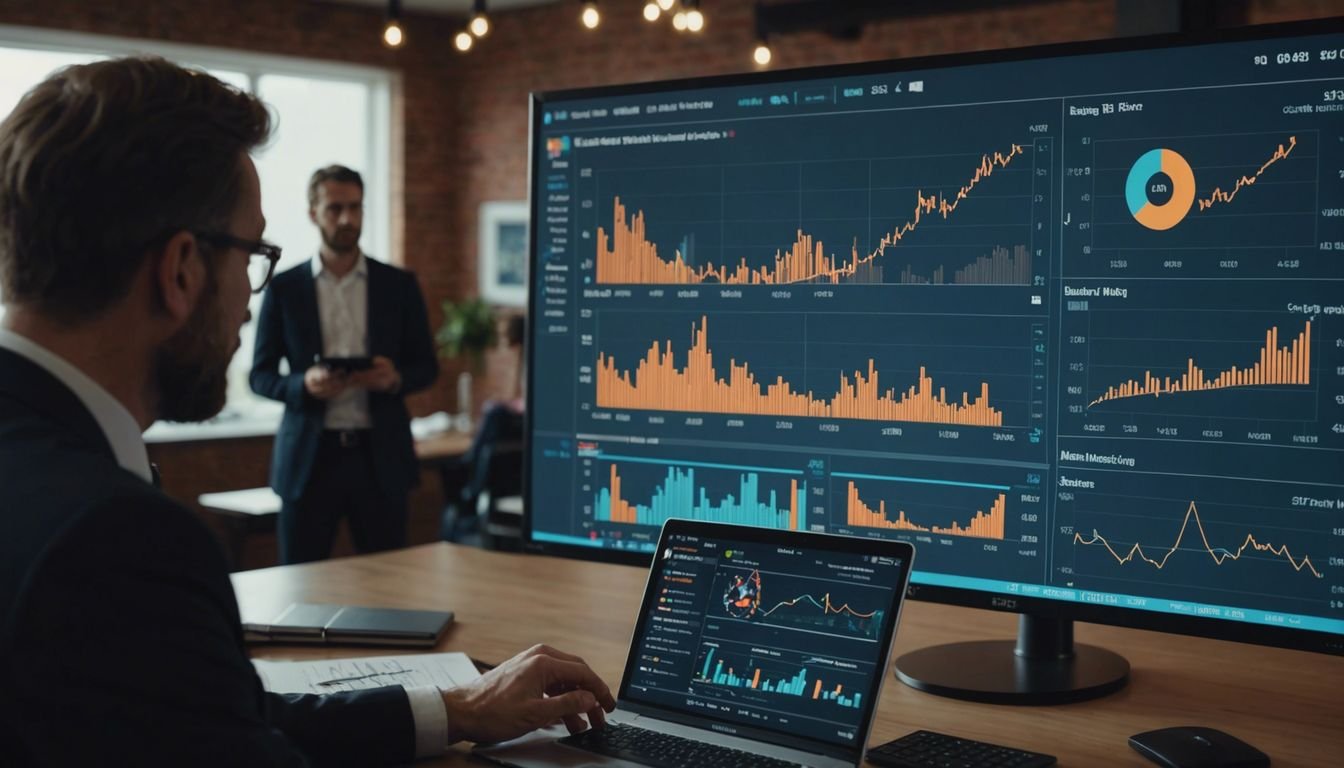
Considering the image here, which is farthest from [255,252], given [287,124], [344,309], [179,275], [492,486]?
[287,124]

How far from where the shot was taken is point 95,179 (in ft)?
3.45

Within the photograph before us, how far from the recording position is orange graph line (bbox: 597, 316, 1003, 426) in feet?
5.12

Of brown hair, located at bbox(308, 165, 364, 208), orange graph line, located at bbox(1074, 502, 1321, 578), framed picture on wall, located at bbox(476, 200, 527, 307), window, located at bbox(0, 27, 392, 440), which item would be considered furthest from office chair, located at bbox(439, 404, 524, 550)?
orange graph line, located at bbox(1074, 502, 1321, 578)

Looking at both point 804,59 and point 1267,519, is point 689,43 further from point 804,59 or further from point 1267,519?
point 1267,519

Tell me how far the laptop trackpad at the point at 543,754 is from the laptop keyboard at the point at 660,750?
0.04ft

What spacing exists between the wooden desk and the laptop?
0.10 meters

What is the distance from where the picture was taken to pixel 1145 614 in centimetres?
144

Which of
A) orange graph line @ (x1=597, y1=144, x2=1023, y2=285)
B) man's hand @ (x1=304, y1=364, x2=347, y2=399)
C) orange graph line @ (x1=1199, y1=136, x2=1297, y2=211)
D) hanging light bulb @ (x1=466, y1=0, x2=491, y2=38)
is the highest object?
hanging light bulb @ (x1=466, y1=0, x2=491, y2=38)

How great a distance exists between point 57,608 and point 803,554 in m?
0.76

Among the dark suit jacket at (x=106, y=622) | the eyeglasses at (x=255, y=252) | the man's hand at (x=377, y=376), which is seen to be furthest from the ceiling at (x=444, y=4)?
the dark suit jacket at (x=106, y=622)

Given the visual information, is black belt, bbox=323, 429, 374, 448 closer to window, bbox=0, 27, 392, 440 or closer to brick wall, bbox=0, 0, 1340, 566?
brick wall, bbox=0, 0, 1340, 566

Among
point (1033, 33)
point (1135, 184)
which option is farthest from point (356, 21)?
point (1135, 184)

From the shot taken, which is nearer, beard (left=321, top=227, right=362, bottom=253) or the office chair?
beard (left=321, top=227, right=362, bottom=253)

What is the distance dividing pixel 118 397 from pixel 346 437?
3.18 meters
